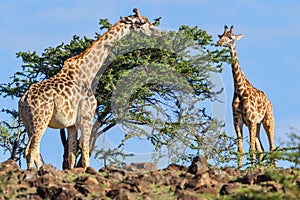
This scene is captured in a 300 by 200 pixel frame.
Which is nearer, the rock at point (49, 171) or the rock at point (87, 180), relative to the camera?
the rock at point (87, 180)

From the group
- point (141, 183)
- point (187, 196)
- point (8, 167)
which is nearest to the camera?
point (187, 196)

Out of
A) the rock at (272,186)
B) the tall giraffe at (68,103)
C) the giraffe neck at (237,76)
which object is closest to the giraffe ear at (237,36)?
the giraffe neck at (237,76)

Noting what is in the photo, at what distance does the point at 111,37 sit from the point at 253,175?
348 inches

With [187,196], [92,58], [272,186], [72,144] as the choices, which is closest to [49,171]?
[187,196]

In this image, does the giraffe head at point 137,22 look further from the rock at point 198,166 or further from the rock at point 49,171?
the rock at point 49,171

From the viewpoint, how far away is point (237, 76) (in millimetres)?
23469

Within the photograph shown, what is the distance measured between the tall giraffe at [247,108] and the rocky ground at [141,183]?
6090 mm

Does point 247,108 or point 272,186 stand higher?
point 247,108

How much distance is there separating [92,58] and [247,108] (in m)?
4.28

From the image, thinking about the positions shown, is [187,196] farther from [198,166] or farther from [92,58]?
[92,58]

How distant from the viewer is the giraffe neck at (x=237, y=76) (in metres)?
23.1

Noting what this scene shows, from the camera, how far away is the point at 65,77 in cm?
2131

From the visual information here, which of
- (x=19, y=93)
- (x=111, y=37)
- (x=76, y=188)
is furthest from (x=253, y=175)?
(x=19, y=93)

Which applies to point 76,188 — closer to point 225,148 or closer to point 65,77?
point 65,77
